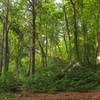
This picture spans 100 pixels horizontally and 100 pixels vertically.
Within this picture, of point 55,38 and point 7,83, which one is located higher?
point 55,38

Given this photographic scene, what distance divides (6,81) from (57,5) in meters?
14.4

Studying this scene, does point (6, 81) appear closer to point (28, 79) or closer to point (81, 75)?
point (28, 79)

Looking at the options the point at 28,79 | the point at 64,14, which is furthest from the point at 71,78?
the point at 64,14

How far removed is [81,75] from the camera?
14.5m

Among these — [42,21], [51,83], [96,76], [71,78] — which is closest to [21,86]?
[51,83]

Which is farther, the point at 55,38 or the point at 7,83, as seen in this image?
the point at 55,38

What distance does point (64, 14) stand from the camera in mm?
24859

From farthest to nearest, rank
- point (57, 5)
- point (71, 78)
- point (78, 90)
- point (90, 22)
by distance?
point (57, 5)
point (90, 22)
point (71, 78)
point (78, 90)

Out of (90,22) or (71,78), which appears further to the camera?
(90,22)

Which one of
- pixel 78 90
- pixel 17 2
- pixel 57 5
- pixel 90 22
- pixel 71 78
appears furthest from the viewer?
pixel 57 5

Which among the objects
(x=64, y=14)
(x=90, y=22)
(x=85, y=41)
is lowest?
(x=85, y=41)

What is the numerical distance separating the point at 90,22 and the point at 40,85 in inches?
333

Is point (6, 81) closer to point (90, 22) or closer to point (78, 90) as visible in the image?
point (78, 90)

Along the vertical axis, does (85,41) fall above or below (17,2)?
below
